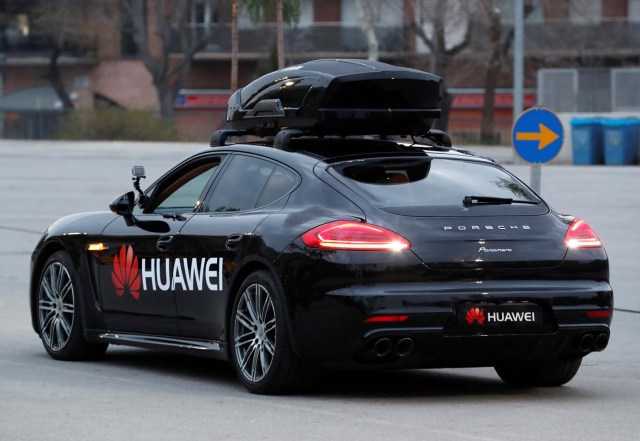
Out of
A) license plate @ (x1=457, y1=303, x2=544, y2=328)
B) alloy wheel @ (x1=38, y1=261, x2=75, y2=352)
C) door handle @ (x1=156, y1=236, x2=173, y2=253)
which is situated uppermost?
door handle @ (x1=156, y1=236, x2=173, y2=253)

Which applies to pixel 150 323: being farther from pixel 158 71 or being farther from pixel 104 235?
pixel 158 71

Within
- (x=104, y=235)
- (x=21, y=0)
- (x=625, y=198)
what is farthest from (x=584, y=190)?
(x=21, y=0)

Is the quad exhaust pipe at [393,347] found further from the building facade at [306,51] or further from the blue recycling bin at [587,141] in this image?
the building facade at [306,51]

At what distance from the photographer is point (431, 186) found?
817cm

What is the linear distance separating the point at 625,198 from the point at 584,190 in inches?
91.2

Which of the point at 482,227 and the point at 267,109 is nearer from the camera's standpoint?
the point at 482,227

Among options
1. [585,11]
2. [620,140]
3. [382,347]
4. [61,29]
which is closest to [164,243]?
[382,347]

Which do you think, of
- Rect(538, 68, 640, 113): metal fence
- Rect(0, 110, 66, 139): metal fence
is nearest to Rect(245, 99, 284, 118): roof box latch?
Rect(538, 68, 640, 113): metal fence

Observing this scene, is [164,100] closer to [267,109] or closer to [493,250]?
[267,109]

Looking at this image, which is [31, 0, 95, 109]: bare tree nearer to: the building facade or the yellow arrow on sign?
the building facade

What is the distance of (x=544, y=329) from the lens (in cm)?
788

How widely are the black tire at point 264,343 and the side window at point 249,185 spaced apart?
0.53m

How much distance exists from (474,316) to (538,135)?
7425mm

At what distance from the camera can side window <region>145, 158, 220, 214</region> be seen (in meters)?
9.09
